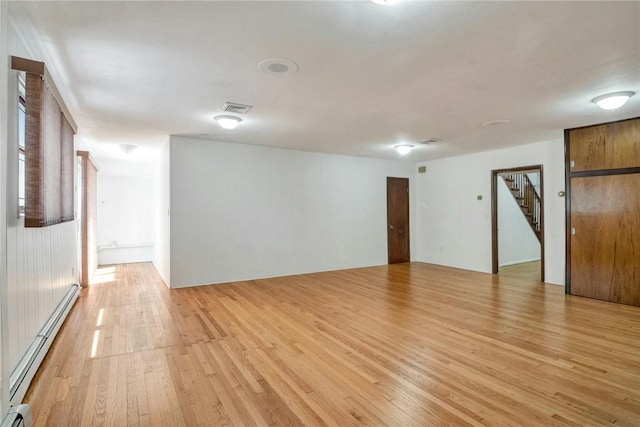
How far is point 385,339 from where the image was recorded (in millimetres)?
3215

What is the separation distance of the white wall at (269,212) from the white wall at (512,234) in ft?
8.87

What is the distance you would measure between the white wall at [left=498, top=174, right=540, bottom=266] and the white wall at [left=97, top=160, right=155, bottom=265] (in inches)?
347

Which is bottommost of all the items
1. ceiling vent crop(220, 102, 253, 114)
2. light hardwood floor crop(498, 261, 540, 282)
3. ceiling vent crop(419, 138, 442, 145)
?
light hardwood floor crop(498, 261, 540, 282)

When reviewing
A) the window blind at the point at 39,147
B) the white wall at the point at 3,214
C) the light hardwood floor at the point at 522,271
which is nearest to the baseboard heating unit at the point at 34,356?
the white wall at the point at 3,214

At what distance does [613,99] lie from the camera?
3.43 meters

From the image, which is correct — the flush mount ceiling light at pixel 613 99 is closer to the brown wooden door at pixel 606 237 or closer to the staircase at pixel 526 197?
the brown wooden door at pixel 606 237

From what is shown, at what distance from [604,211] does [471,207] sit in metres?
2.61

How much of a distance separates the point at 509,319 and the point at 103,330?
4.74 metres

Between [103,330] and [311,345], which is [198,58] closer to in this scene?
[311,345]

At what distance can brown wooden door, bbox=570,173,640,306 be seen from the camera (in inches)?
171

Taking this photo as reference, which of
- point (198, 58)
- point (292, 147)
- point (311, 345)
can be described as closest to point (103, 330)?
point (311, 345)

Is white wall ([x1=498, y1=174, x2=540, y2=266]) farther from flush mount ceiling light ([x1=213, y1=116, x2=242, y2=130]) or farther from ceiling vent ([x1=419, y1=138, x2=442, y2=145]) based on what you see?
flush mount ceiling light ([x1=213, y1=116, x2=242, y2=130])

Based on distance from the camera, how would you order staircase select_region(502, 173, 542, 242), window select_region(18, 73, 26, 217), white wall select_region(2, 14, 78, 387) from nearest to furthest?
1. white wall select_region(2, 14, 78, 387)
2. window select_region(18, 73, 26, 217)
3. staircase select_region(502, 173, 542, 242)

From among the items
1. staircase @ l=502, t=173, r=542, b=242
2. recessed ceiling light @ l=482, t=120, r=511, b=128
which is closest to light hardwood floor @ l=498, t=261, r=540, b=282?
staircase @ l=502, t=173, r=542, b=242
